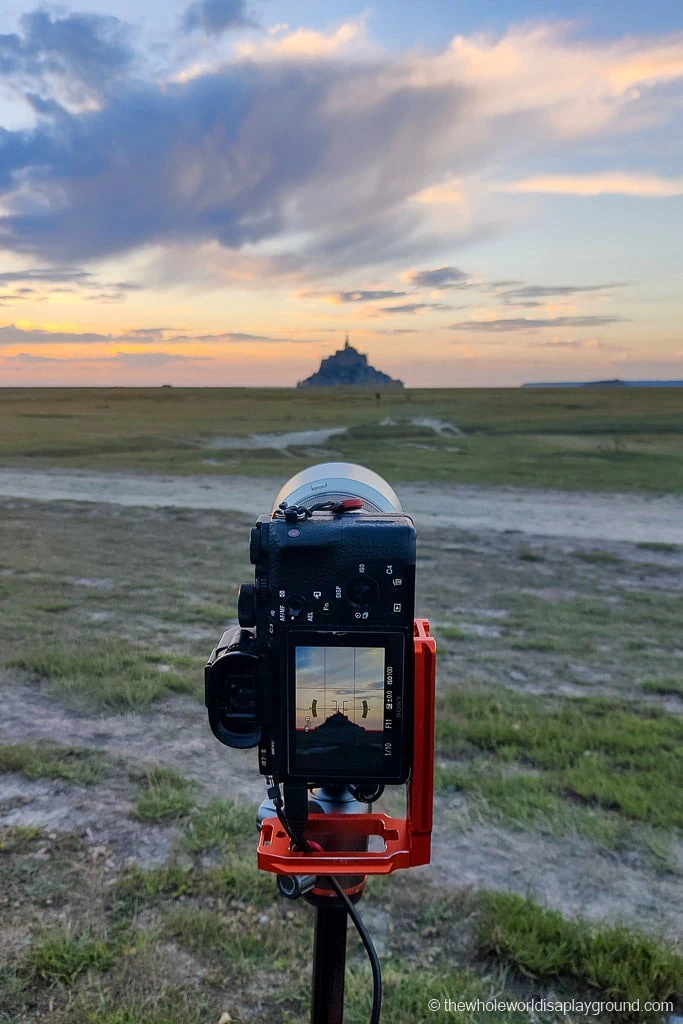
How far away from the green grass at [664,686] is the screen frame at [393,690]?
5.15 meters

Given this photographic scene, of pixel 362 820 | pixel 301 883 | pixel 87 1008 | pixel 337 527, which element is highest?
pixel 337 527

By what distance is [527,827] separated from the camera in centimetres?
431

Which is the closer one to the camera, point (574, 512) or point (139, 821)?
point (139, 821)

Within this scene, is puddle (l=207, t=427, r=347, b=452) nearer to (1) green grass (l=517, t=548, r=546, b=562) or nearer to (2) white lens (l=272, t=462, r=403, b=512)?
(1) green grass (l=517, t=548, r=546, b=562)

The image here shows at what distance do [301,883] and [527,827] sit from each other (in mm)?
2626

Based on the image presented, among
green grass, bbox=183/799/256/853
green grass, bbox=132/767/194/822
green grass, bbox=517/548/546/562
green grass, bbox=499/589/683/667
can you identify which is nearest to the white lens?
green grass, bbox=183/799/256/853

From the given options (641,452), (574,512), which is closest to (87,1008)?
(574,512)

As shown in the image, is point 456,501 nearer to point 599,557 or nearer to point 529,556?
point 529,556

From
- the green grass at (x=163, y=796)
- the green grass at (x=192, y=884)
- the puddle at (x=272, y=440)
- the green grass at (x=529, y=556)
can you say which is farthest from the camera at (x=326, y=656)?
the puddle at (x=272, y=440)

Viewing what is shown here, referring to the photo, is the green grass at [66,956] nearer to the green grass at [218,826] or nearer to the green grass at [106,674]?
the green grass at [218,826]

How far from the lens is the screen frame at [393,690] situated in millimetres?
1775

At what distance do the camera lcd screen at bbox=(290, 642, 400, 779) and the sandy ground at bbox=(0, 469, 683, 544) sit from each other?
38.4 ft

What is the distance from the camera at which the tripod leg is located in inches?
87.9

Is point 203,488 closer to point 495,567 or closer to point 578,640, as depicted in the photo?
point 495,567
